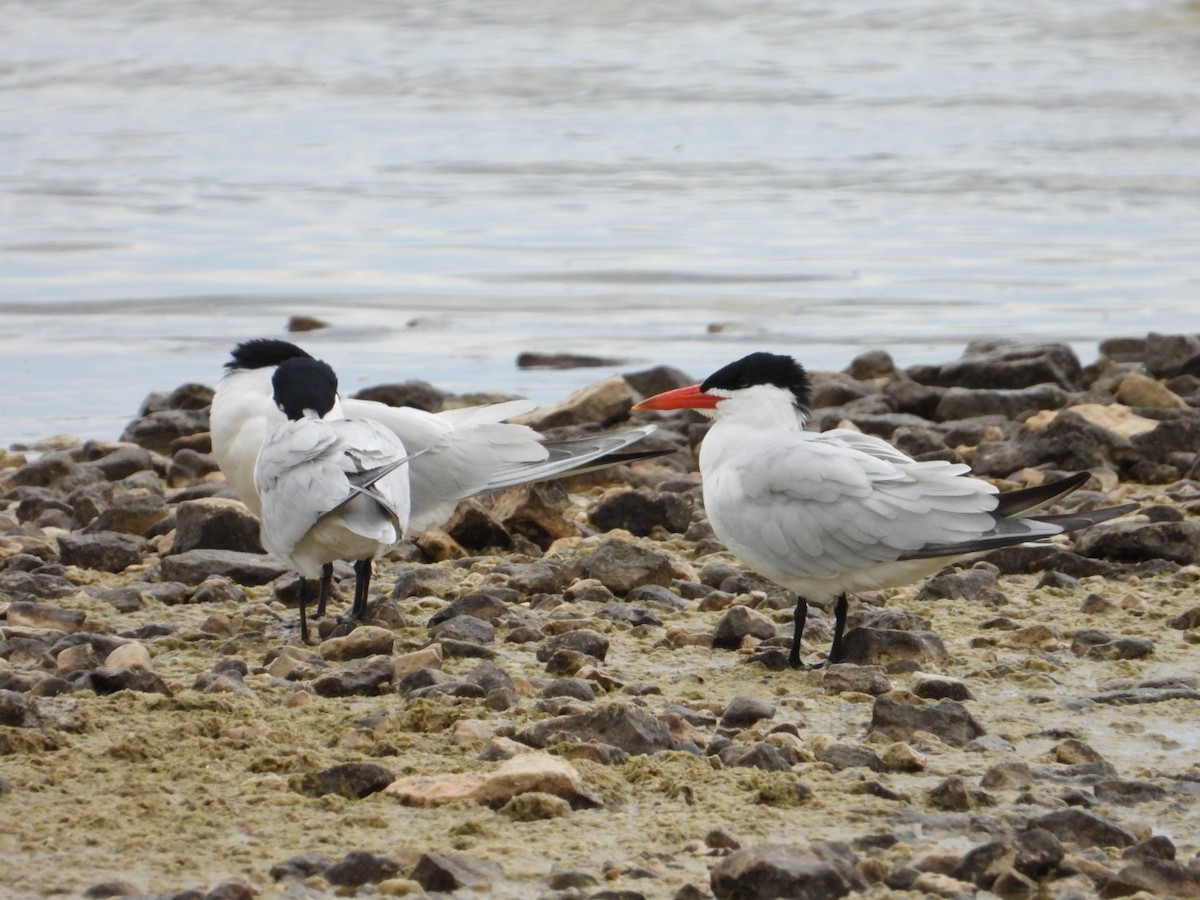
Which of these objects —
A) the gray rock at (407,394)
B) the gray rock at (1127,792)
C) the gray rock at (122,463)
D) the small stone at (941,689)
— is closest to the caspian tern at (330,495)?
the small stone at (941,689)

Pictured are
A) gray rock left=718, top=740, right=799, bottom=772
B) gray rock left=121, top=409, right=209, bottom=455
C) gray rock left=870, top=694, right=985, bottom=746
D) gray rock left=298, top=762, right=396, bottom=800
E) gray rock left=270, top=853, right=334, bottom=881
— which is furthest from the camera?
gray rock left=121, top=409, right=209, bottom=455

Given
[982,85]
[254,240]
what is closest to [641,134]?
[982,85]

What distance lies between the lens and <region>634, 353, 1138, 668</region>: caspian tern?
4719 mm

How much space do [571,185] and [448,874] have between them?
13924 millimetres

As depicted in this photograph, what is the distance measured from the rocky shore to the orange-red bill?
0.42 metres

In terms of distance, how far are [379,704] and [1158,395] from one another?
506 cm

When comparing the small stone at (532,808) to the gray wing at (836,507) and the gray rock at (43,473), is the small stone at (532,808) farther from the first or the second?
the gray rock at (43,473)

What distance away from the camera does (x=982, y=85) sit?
Result: 23844 millimetres

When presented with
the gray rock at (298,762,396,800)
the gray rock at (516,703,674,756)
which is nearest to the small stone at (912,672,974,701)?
the gray rock at (516,703,674,756)

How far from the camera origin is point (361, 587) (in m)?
5.25

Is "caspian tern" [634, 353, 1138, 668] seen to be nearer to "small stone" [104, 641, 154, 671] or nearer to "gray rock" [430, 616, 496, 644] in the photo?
"gray rock" [430, 616, 496, 644]

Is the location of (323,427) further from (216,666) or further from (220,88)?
(220,88)

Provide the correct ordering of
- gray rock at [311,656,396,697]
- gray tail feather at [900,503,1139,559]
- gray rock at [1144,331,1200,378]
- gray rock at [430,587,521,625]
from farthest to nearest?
1. gray rock at [1144,331,1200,378]
2. gray rock at [430,587,521,625]
3. gray tail feather at [900,503,1139,559]
4. gray rock at [311,656,396,697]

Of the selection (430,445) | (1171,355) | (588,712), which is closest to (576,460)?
(430,445)
